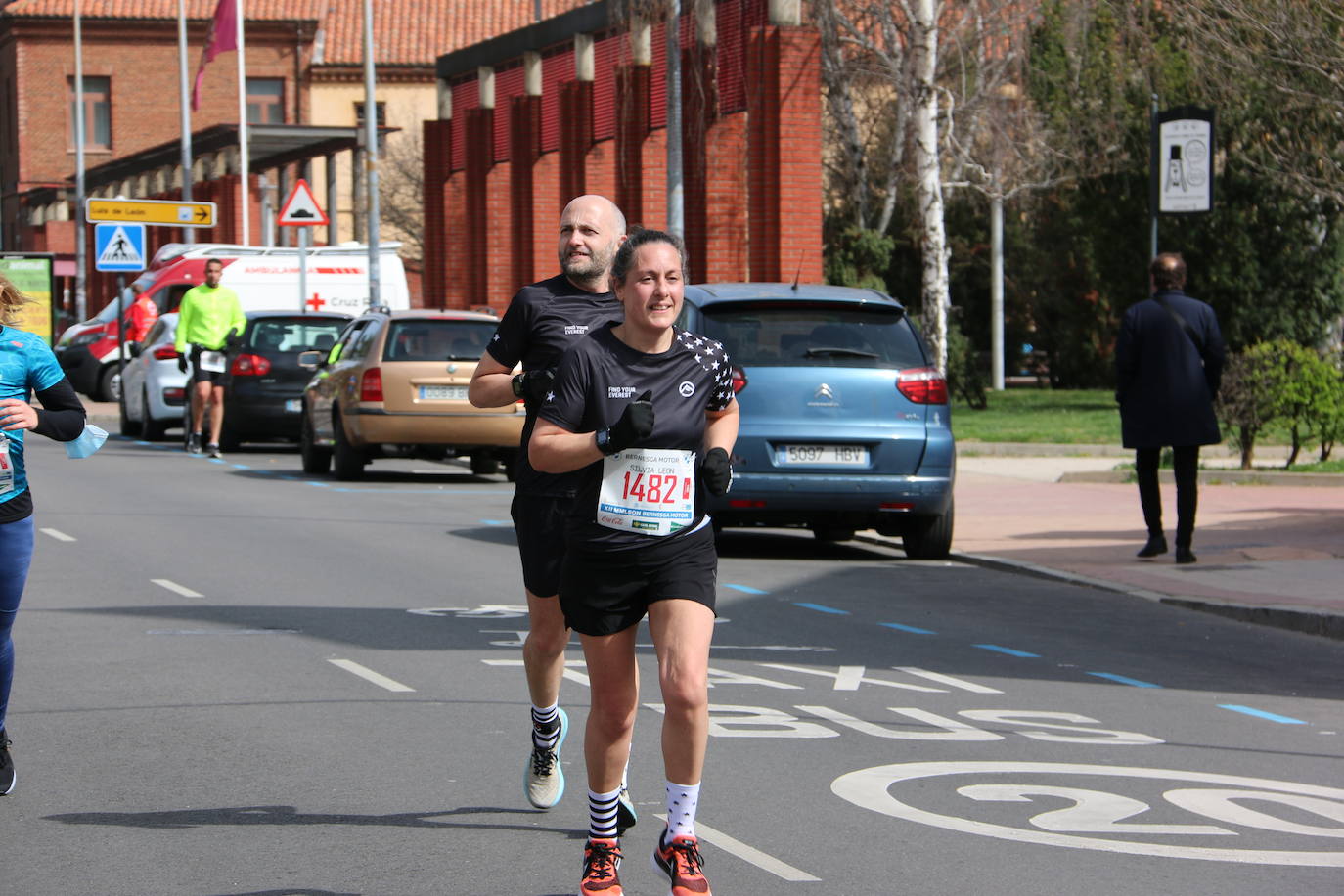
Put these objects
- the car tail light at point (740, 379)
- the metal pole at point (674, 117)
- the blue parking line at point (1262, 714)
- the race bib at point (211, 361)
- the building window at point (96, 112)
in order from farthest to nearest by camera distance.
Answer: the building window at point (96, 112)
the metal pole at point (674, 117)
the race bib at point (211, 361)
the car tail light at point (740, 379)
the blue parking line at point (1262, 714)

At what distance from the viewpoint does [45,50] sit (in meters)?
75.8

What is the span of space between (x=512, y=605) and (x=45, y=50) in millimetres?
69178

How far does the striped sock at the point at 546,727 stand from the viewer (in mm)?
6461

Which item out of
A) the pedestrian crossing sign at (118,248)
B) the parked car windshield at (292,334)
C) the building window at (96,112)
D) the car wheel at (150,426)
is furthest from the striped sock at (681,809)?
the building window at (96,112)

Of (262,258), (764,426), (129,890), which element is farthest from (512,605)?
(262,258)

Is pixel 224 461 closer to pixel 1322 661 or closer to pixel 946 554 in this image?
pixel 946 554

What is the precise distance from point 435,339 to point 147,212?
21.5 metres

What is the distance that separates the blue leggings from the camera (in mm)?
6680

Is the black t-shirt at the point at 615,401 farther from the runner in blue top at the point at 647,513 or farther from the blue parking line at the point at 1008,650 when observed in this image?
the blue parking line at the point at 1008,650

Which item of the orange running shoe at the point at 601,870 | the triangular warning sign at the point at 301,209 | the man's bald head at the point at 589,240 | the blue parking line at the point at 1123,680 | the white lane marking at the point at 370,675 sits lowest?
the blue parking line at the point at 1123,680

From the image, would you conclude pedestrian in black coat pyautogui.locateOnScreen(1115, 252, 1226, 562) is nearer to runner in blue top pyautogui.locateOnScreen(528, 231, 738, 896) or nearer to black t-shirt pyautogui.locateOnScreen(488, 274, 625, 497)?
black t-shirt pyautogui.locateOnScreen(488, 274, 625, 497)

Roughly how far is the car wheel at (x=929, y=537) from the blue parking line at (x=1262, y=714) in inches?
211

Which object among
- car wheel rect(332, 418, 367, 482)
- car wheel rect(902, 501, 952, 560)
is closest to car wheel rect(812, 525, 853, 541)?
car wheel rect(902, 501, 952, 560)

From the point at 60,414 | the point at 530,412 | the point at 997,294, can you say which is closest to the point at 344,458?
the point at 60,414
